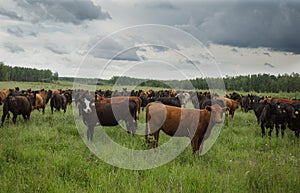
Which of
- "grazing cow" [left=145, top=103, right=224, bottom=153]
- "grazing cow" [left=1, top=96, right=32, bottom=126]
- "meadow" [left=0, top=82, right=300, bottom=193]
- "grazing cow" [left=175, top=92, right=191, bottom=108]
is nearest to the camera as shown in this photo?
"meadow" [left=0, top=82, right=300, bottom=193]

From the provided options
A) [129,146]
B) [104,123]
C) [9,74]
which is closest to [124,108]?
[104,123]

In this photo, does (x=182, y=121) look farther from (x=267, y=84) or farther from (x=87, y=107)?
(x=267, y=84)

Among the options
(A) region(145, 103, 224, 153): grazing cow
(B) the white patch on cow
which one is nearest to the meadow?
(A) region(145, 103, 224, 153): grazing cow

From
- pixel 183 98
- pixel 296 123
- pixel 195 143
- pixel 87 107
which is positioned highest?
pixel 183 98

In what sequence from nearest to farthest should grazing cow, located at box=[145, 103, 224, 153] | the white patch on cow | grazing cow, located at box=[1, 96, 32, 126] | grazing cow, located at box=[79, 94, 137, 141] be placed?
grazing cow, located at box=[145, 103, 224, 153]
grazing cow, located at box=[79, 94, 137, 141]
the white patch on cow
grazing cow, located at box=[1, 96, 32, 126]

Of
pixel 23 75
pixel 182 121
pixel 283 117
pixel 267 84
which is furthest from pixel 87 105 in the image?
pixel 23 75

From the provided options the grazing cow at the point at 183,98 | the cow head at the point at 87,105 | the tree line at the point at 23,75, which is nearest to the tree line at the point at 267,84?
the grazing cow at the point at 183,98

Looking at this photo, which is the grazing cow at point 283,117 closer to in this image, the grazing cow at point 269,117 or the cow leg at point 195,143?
the grazing cow at point 269,117

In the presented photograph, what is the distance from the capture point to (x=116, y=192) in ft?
15.4

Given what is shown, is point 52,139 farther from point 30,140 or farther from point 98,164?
point 98,164

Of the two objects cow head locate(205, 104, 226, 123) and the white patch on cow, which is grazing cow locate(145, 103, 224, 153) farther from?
the white patch on cow

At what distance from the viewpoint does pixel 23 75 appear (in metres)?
112

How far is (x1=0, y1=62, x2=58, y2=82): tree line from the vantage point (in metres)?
96.5

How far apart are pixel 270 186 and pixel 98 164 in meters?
3.87
